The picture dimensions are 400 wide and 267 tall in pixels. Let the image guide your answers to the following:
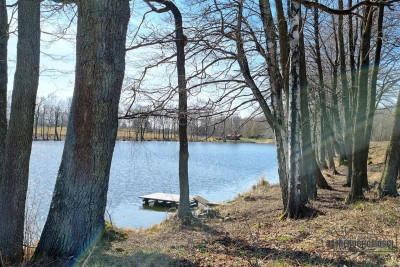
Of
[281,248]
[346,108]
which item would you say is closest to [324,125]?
[346,108]

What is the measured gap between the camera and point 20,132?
4703 millimetres

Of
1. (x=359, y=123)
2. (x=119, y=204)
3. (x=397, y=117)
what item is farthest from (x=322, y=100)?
(x=119, y=204)

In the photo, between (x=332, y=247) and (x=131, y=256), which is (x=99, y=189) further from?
(x=332, y=247)

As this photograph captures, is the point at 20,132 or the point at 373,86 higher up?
the point at 373,86

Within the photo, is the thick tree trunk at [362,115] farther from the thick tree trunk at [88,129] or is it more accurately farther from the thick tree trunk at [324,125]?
the thick tree trunk at [88,129]

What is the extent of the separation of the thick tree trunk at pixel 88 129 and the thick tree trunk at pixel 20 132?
85 cm

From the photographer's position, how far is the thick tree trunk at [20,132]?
458 centimetres

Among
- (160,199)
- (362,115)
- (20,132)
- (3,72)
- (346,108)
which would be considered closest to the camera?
(20,132)

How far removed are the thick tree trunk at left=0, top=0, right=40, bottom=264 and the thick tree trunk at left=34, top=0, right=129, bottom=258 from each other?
85cm

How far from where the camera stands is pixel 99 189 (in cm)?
412

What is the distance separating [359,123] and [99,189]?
713 centimetres

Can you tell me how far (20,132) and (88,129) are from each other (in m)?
1.47

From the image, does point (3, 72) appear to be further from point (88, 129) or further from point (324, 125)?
point (324, 125)

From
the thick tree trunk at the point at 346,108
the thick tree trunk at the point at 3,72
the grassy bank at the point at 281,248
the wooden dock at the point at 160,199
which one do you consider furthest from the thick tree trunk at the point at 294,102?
the wooden dock at the point at 160,199
